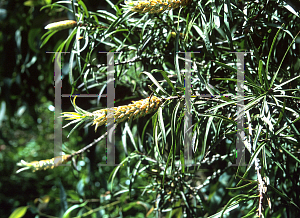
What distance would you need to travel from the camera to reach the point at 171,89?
1.07ft

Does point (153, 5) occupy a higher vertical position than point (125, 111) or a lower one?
higher

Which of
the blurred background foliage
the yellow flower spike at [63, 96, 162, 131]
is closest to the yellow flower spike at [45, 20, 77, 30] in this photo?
the blurred background foliage

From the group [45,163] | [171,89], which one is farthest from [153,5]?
[45,163]

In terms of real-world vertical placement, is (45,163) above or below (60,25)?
below

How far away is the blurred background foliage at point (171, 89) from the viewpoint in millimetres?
267

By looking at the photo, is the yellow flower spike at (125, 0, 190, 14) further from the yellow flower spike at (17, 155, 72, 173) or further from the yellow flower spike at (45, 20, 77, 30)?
the yellow flower spike at (17, 155, 72, 173)

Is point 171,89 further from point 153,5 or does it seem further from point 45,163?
point 45,163

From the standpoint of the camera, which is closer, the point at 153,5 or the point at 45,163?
the point at 153,5

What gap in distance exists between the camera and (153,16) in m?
0.34

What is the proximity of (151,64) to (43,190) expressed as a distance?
1310 mm

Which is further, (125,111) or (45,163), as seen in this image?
(45,163)

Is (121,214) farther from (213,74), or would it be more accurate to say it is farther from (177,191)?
(213,74)

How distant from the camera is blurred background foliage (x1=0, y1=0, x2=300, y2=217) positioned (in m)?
0.27

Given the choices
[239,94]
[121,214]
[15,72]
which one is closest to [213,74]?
[239,94]
